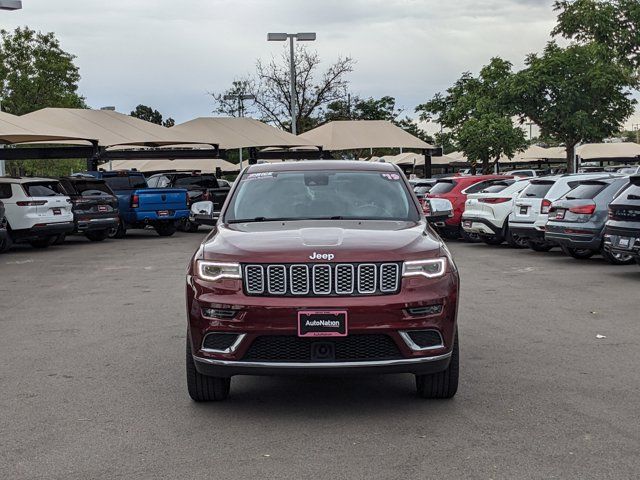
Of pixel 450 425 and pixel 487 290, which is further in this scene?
pixel 487 290

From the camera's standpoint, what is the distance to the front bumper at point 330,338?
5648mm

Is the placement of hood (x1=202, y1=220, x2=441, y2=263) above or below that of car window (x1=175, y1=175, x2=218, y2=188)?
above

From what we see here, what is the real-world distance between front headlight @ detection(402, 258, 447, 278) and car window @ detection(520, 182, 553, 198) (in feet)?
44.3

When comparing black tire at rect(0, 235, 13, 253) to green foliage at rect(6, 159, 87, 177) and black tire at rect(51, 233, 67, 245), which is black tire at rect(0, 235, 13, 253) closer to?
black tire at rect(51, 233, 67, 245)

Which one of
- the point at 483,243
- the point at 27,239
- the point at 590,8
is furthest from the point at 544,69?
the point at 27,239

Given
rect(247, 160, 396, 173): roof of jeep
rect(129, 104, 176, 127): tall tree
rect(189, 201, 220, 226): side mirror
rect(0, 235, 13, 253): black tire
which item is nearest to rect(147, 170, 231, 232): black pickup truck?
rect(0, 235, 13, 253): black tire

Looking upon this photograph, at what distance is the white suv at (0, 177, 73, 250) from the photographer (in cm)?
2089

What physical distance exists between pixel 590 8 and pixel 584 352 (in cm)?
3040

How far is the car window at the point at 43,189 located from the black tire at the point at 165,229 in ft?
16.8

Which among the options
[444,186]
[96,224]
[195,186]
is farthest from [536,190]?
[195,186]

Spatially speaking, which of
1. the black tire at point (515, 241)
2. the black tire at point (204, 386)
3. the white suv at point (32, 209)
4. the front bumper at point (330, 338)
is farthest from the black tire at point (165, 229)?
the front bumper at point (330, 338)

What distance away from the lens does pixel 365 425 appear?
577cm

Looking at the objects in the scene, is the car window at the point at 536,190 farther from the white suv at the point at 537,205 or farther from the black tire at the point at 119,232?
the black tire at the point at 119,232

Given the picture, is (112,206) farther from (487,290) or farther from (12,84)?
(12,84)
